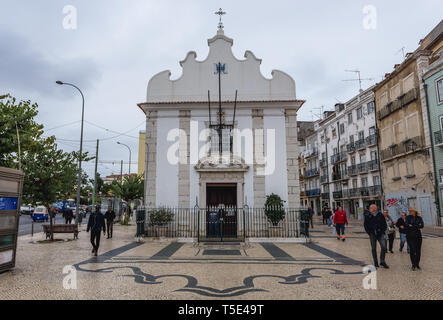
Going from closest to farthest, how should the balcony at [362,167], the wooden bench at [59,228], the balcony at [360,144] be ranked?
the wooden bench at [59,228], the balcony at [362,167], the balcony at [360,144]

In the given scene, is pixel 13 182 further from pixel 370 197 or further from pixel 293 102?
pixel 370 197

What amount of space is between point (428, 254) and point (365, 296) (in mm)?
6882

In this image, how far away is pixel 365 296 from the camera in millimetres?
5559

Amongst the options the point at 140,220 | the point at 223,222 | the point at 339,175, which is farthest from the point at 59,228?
the point at 339,175

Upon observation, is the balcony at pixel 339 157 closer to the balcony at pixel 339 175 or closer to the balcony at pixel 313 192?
the balcony at pixel 339 175

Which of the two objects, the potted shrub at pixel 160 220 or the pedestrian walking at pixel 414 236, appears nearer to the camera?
the pedestrian walking at pixel 414 236

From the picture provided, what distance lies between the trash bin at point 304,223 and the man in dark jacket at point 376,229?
553 centimetres

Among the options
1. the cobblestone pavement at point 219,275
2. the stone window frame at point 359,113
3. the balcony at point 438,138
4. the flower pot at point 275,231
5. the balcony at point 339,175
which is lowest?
the cobblestone pavement at point 219,275

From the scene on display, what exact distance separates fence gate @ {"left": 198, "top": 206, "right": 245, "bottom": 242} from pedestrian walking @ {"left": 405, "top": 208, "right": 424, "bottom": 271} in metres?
7.99

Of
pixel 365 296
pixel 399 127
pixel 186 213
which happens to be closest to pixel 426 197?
pixel 399 127

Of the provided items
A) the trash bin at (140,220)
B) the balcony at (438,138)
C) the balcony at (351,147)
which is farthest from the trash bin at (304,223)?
the balcony at (351,147)

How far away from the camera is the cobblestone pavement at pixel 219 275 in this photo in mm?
5770

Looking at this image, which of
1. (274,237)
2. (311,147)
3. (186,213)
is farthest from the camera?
(311,147)
